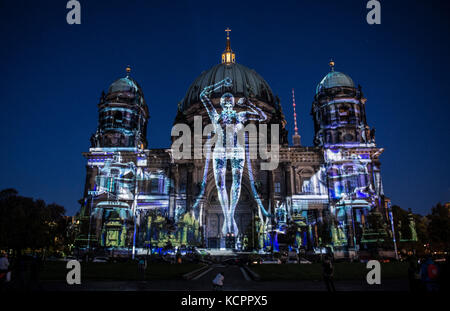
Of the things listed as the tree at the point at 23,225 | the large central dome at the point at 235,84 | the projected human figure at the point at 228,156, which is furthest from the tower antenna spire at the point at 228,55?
the tree at the point at 23,225

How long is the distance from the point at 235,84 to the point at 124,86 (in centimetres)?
1831

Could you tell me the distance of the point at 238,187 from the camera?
4441 centimetres

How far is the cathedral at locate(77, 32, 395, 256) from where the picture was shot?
3878cm

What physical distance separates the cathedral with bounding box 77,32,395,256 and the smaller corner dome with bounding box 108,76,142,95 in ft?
0.82

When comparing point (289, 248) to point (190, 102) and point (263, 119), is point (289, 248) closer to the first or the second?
point (263, 119)

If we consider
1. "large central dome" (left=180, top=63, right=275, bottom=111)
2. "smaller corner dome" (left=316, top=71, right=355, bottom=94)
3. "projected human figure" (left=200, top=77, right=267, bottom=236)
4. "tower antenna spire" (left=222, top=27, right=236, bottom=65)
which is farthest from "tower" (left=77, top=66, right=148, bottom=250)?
"smaller corner dome" (left=316, top=71, right=355, bottom=94)

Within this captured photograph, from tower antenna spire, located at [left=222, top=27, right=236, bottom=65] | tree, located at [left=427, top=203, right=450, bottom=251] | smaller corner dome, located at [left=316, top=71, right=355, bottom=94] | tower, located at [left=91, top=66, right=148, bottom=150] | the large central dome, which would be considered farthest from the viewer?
tower antenna spire, located at [left=222, top=27, right=236, bottom=65]

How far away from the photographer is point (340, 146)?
43.2 metres

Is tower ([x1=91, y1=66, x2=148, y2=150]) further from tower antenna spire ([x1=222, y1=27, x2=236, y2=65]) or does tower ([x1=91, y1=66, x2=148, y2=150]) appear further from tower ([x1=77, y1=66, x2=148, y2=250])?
tower antenna spire ([x1=222, y1=27, x2=236, y2=65])

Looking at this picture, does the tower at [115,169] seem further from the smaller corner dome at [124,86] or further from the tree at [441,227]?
the tree at [441,227]

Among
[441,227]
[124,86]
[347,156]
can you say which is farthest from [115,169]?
[441,227]
